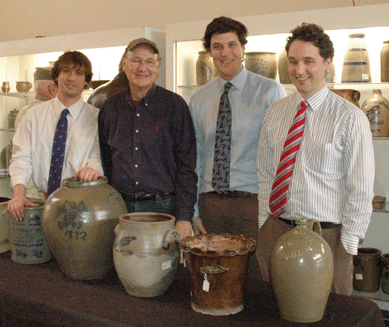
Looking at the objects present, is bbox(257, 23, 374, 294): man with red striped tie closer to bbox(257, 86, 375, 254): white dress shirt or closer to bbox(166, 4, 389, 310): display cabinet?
bbox(257, 86, 375, 254): white dress shirt

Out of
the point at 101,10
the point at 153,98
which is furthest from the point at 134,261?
the point at 101,10

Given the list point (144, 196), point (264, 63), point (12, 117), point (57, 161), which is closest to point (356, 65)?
point (264, 63)

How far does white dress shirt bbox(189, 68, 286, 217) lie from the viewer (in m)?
2.36

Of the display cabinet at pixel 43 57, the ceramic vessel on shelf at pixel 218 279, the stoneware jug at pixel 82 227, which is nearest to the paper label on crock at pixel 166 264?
the ceramic vessel on shelf at pixel 218 279

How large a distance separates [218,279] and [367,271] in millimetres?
2012

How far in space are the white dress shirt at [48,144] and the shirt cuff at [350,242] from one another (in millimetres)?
1093

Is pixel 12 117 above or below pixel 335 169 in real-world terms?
above

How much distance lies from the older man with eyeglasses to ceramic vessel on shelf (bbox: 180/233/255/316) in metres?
0.76

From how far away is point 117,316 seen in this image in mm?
1417

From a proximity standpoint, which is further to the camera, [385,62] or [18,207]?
[385,62]

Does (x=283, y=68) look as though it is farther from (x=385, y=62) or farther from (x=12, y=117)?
(x=12, y=117)

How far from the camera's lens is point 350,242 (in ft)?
6.08

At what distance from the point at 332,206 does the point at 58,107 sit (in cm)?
131

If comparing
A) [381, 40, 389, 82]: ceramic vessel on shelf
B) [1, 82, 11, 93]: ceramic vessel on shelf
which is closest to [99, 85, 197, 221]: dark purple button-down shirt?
[381, 40, 389, 82]: ceramic vessel on shelf
